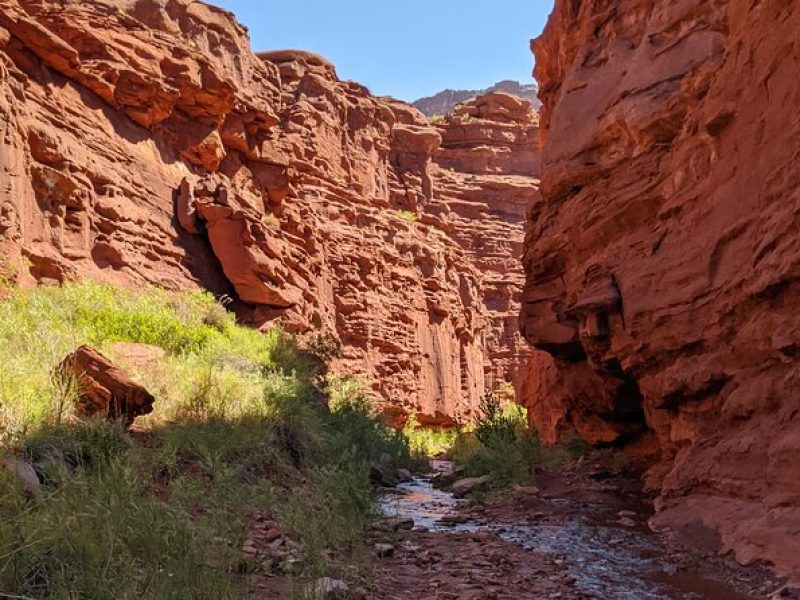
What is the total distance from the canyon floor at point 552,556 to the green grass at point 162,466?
1.52ft

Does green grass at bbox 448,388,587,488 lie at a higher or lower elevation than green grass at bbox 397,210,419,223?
lower

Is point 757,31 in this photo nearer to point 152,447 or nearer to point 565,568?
point 565,568

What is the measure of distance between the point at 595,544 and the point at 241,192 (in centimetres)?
1482

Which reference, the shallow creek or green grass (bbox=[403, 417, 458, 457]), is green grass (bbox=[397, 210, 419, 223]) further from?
the shallow creek

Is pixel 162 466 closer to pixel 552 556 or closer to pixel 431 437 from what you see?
pixel 552 556

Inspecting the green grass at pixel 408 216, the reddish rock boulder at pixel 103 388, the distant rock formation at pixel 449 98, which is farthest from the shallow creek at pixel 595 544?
the distant rock formation at pixel 449 98

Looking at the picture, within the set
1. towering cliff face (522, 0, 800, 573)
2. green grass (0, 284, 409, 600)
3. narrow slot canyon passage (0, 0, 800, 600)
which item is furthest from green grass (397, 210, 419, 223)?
towering cliff face (522, 0, 800, 573)

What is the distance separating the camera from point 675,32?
25.9 feet

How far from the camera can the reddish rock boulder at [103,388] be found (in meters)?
5.87

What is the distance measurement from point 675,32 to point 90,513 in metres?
8.17

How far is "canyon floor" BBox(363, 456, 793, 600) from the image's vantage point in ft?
13.1

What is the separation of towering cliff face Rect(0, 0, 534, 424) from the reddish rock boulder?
5.58m

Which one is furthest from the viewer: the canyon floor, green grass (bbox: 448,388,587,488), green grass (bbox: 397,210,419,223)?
green grass (bbox: 397,210,419,223)

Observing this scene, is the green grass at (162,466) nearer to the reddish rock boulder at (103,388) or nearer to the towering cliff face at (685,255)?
the reddish rock boulder at (103,388)
